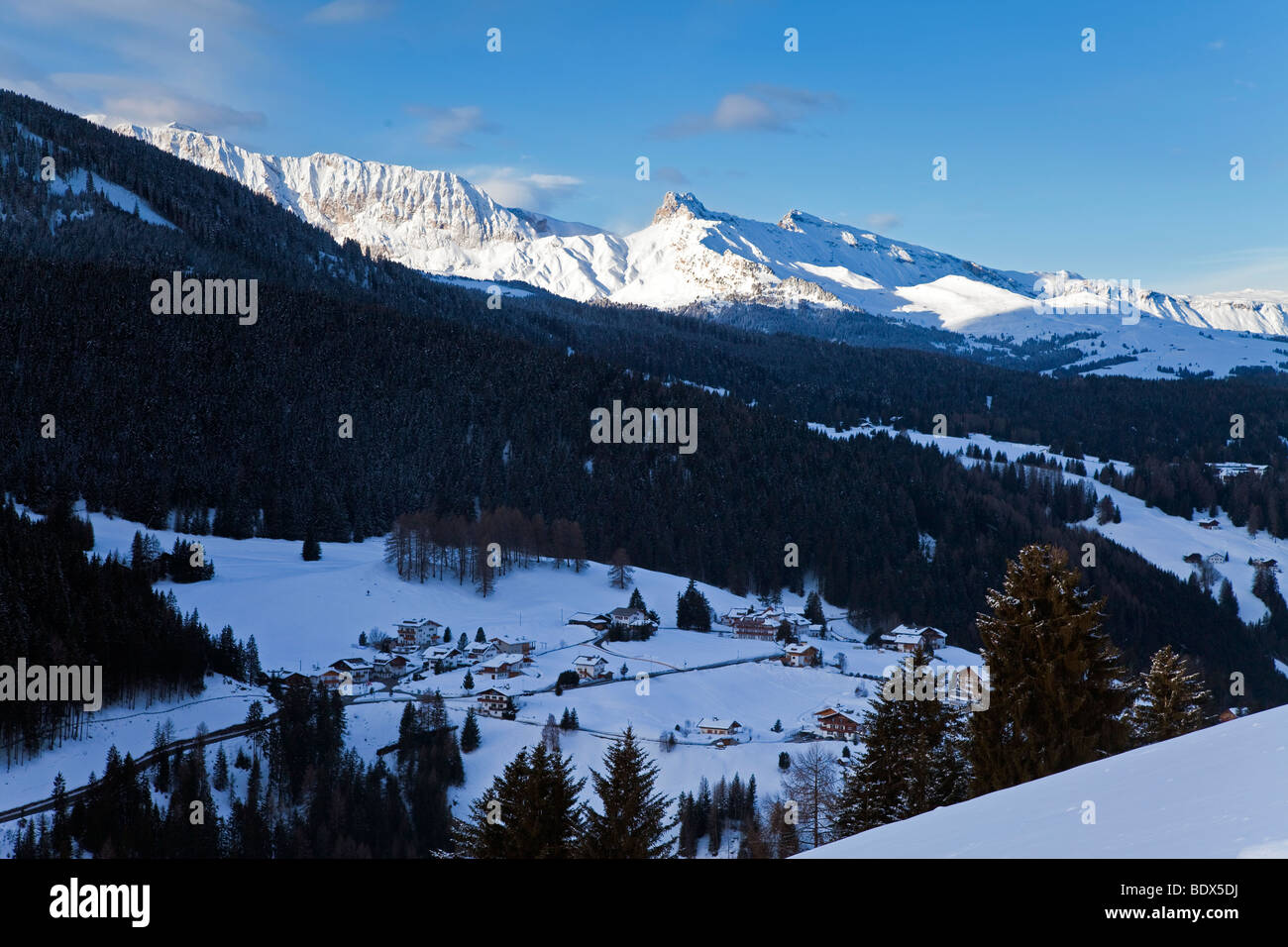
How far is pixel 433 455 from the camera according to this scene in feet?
510

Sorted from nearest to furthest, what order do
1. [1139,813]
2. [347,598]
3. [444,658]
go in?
[1139,813] < [444,658] < [347,598]

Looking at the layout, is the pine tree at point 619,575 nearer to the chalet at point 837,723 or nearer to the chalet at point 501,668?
the chalet at point 501,668

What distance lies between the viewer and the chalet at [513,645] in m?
82.8

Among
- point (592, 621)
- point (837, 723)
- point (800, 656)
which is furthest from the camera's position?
point (592, 621)

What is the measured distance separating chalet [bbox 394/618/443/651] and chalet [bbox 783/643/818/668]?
32862 millimetres

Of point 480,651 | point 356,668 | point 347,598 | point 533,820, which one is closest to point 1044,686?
point 533,820

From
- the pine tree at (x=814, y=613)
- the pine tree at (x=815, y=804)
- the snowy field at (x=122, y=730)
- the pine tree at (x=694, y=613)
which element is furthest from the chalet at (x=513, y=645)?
the pine tree at (x=815, y=804)

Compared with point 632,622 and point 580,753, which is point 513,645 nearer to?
point 632,622

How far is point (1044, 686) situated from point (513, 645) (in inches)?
2497

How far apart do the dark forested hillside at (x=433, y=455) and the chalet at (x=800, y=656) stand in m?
40.4

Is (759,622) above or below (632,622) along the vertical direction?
below

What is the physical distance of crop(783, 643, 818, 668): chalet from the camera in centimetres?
8650

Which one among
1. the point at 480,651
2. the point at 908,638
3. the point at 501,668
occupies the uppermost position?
the point at 480,651

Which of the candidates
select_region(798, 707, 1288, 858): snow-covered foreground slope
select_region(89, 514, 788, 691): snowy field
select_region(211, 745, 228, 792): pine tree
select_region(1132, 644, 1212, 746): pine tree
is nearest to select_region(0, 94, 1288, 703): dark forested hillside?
select_region(89, 514, 788, 691): snowy field
